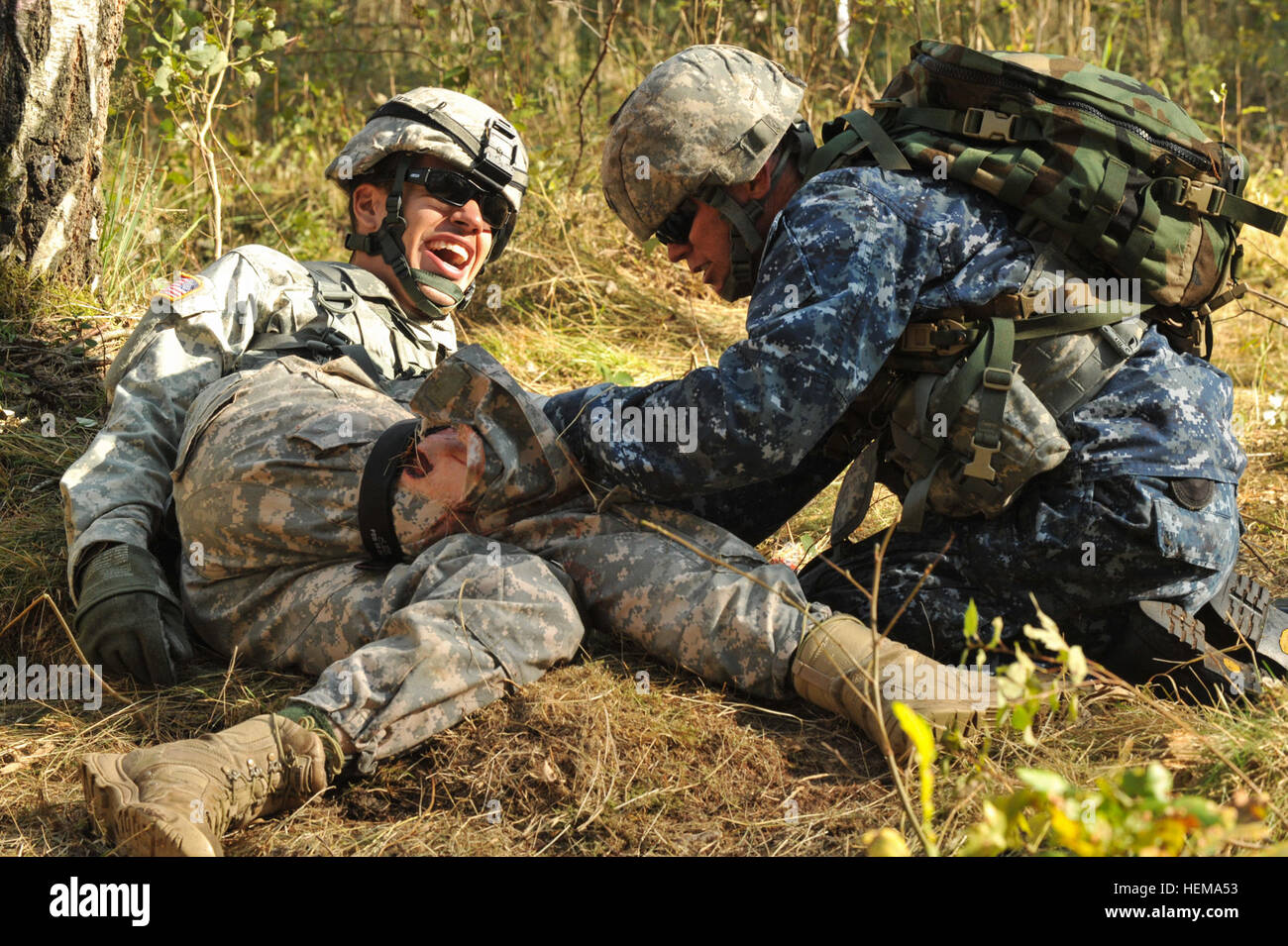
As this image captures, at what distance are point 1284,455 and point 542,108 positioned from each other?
15.7 feet

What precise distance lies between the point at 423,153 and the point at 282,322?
0.86 meters

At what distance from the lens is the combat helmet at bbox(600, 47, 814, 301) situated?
3174 millimetres

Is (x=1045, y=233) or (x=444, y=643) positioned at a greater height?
(x=1045, y=233)

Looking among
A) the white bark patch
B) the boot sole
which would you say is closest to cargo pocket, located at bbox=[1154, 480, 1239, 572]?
the boot sole

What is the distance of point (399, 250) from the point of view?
4.35 metres

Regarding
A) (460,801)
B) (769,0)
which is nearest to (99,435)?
(460,801)

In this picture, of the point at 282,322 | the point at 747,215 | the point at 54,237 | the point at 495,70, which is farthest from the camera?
the point at 495,70

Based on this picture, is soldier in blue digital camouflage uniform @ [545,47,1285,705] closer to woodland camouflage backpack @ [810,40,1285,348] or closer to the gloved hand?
woodland camouflage backpack @ [810,40,1285,348]

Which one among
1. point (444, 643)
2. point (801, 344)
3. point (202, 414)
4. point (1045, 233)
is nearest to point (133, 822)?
point (444, 643)

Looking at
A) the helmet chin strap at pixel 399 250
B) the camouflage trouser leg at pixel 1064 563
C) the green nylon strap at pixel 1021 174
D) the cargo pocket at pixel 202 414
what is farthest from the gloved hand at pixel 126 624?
the green nylon strap at pixel 1021 174

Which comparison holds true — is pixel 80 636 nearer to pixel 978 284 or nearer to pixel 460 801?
pixel 460 801

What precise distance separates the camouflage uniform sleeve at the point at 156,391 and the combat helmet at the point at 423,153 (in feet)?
1.58

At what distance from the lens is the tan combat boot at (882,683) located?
8.61 feet

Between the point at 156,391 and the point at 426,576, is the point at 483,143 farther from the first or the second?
the point at 426,576
